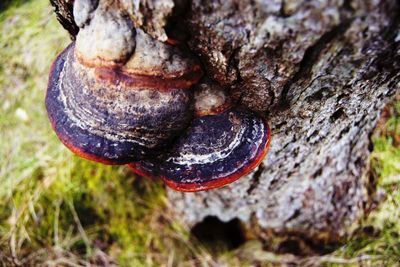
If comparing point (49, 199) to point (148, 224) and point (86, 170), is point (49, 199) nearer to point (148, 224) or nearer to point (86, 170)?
point (86, 170)

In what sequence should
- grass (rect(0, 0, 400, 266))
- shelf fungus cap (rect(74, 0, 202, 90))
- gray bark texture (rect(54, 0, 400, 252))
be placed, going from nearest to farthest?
gray bark texture (rect(54, 0, 400, 252)), shelf fungus cap (rect(74, 0, 202, 90)), grass (rect(0, 0, 400, 266))

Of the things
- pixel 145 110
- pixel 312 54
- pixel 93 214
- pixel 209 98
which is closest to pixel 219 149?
pixel 209 98

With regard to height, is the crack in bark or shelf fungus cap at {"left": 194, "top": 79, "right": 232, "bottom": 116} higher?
the crack in bark

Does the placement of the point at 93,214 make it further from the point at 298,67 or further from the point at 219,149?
the point at 298,67

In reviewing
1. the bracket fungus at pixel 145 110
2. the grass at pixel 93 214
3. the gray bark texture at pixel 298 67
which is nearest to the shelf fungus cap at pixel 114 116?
the bracket fungus at pixel 145 110

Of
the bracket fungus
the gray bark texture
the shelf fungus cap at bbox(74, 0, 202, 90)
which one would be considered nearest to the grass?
the gray bark texture

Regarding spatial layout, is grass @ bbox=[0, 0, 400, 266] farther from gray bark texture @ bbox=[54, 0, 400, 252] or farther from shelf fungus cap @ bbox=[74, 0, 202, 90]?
shelf fungus cap @ bbox=[74, 0, 202, 90]

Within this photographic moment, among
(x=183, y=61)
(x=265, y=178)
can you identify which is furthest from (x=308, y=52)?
(x=265, y=178)

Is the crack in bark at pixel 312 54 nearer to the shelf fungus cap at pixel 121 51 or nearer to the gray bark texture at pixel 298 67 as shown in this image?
the gray bark texture at pixel 298 67
